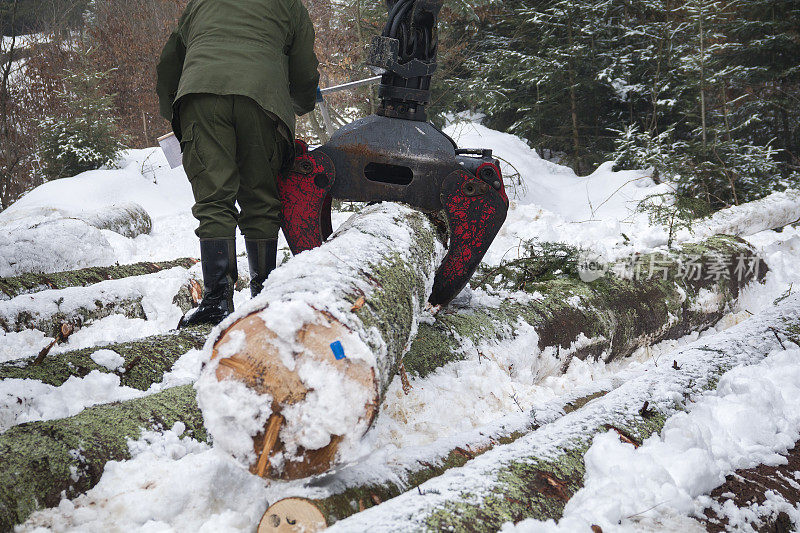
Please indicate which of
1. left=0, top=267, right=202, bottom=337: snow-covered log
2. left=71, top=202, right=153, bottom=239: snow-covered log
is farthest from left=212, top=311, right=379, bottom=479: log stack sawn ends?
left=71, top=202, right=153, bottom=239: snow-covered log

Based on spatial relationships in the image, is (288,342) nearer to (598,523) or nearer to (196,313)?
(598,523)

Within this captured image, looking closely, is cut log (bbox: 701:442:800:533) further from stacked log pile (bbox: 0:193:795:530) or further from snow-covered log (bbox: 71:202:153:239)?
snow-covered log (bbox: 71:202:153:239)

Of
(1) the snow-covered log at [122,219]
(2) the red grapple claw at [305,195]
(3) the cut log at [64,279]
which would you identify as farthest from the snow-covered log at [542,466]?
(1) the snow-covered log at [122,219]

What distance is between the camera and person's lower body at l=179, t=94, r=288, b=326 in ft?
8.80

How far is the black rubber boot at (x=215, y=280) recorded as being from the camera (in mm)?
2746

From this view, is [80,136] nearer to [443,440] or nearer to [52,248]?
[52,248]

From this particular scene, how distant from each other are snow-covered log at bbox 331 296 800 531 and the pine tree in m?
10.7

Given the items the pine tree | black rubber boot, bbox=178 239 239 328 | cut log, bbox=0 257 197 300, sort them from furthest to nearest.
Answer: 1. the pine tree
2. cut log, bbox=0 257 197 300
3. black rubber boot, bbox=178 239 239 328

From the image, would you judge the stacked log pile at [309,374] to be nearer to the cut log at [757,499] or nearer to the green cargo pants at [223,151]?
the cut log at [757,499]

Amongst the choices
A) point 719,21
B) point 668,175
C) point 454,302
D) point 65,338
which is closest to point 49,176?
point 65,338

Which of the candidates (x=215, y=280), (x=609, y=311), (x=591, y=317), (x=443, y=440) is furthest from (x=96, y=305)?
(x=609, y=311)

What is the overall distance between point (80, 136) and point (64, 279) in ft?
25.3

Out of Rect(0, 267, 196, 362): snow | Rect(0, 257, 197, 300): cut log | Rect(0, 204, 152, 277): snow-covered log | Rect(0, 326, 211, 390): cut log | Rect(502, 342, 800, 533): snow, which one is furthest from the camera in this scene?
Rect(0, 204, 152, 277): snow-covered log

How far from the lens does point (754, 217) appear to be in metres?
5.54
